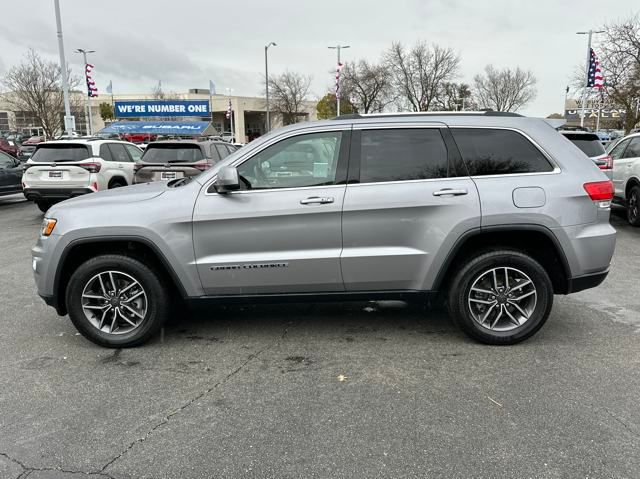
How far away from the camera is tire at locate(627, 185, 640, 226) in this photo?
30.1ft

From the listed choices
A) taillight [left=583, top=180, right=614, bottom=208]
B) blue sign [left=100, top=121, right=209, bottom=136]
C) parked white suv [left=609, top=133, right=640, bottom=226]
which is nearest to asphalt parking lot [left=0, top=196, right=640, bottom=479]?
taillight [left=583, top=180, right=614, bottom=208]

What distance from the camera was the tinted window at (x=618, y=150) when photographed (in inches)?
394

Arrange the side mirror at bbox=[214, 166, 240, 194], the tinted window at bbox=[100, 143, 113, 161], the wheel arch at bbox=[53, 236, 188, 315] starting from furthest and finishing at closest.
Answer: the tinted window at bbox=[100, 143, 113, 161]
the wheel arch at bbox=[53, 236, 188, 315]
the side mirror at bbox=[214, 166, 240, 194]

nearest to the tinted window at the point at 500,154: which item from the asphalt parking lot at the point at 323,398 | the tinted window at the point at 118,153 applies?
the asphalt parking lot at the point at 323,398

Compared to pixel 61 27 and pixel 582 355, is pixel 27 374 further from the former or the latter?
pixel 61 27

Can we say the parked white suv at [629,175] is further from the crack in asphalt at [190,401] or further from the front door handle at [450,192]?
the crack in asphalt at [190,401]

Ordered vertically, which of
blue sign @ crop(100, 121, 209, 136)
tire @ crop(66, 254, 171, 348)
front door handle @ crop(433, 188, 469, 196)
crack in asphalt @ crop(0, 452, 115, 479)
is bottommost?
crack in asphalt @ crop(0, 452, 115, 479)

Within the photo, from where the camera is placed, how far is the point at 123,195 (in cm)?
418

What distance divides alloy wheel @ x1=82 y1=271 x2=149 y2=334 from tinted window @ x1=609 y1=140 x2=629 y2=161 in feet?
32.2

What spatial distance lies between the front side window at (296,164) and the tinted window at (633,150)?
7.94m

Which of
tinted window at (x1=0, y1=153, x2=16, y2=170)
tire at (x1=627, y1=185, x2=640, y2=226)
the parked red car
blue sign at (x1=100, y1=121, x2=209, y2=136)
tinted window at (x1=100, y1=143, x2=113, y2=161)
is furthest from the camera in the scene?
blue sign at (x1=100, y1=121, x2=209, y2=136)

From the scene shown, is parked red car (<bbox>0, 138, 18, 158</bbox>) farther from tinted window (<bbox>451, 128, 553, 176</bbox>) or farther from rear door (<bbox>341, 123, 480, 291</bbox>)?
tinted window (<bbox>451, 128, 553, 176</bbox>)

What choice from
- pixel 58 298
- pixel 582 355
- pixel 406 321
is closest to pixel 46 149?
pixel 58 298

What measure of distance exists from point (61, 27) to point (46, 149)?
13634mm
